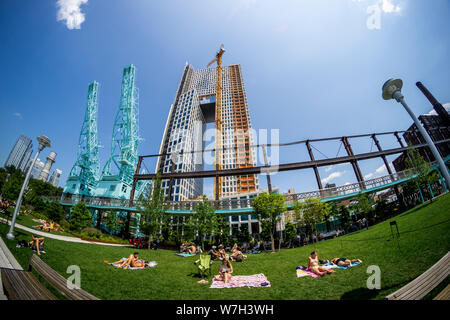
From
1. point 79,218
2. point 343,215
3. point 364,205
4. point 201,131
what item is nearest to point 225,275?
point 364,205

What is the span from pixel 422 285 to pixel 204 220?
16271 mm

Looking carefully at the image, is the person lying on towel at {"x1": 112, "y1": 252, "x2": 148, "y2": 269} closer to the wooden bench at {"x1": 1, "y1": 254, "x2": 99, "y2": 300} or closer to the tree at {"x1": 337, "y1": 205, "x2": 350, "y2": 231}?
the wooden bench at {"x1": 1, "y1": 254, "x2": 99, "y2": 300}

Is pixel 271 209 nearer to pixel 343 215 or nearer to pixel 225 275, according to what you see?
pixel 225 275

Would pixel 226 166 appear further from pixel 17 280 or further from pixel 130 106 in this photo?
pixel 17 280

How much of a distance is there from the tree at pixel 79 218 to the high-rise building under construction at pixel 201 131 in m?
28.6

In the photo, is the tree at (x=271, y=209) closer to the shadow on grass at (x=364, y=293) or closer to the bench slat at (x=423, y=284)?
the shadow on grass at (x=364, y=293)

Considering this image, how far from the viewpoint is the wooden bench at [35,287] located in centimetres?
243

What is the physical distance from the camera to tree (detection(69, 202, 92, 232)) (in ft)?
61.2

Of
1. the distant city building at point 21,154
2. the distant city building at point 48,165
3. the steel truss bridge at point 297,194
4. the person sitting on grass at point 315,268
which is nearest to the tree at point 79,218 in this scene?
the steel truss bridge at point 297,194

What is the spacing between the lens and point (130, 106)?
4025 centimetres

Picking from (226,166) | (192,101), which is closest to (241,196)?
(226,166)

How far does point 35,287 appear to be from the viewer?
2.96m

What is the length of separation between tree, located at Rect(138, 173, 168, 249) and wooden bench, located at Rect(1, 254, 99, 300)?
1266 centimetres

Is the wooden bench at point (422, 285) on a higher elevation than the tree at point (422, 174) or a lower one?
lower
